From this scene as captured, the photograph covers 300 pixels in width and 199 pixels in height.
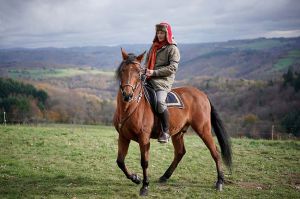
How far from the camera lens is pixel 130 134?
316 inches

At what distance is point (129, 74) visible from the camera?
24.7 feet

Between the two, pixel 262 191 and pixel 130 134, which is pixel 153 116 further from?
pixel 262 191

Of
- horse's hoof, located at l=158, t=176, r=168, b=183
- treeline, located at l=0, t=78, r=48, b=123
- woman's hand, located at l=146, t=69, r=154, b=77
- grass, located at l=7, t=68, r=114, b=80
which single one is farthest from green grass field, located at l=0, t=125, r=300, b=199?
grass, located at l=7, t=68, r=114, b=80

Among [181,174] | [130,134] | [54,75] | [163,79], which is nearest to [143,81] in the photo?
[163,79]

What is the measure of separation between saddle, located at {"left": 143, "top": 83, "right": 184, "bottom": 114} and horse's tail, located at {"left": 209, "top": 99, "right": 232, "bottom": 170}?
1.49m

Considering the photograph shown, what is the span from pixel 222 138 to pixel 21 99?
5664 centimetres

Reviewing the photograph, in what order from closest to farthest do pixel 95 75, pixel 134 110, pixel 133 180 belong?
1. pixel 134 110
2. pixel 133 180
3. pixel 95 75

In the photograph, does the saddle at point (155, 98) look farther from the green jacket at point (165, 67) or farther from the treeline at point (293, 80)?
the treeline at point (293, 80)

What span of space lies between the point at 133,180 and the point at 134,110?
1900mm

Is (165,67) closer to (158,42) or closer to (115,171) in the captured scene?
(158,42)

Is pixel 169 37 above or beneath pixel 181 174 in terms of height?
above

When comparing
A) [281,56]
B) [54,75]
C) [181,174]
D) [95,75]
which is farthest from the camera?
[281,56]

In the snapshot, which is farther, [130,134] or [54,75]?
[54,75]

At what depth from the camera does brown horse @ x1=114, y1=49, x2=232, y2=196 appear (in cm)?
767
